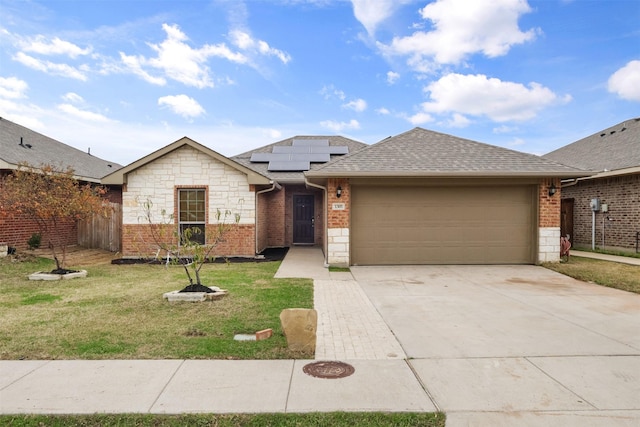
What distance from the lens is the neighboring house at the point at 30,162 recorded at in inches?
454

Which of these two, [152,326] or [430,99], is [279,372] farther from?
[430,99]

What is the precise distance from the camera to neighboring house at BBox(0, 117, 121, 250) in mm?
11539

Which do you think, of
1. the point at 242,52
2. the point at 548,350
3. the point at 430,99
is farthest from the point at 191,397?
the point at 430,99

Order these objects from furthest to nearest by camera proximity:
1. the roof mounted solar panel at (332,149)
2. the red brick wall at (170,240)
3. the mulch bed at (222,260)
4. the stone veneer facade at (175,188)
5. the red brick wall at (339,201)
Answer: the roof mounted solar panel at (332,149) < the red brick wall at (170,240) < the stone veneer facade at (175,188) < the mulch bed at (222,260) < the red brick wall at (339,201)

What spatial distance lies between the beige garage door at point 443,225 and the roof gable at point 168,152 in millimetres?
3457

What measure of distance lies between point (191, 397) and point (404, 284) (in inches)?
240

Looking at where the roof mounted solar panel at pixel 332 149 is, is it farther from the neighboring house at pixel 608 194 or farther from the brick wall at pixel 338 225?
the neighboring house at pixel 608 194

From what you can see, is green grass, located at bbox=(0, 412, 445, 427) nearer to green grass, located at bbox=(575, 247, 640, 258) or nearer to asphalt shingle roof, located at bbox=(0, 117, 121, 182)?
asphalt shingle roof, located at bbox=(0, 117, 121, 182)

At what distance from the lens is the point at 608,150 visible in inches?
616

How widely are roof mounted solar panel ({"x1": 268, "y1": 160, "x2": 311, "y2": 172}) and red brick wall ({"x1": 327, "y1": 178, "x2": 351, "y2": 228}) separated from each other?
18.2 ft

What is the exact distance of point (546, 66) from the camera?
50.5 ft

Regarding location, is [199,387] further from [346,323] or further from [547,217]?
[547,217]

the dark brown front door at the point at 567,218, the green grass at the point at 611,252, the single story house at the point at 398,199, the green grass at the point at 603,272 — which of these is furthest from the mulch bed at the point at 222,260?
the dark brown front door at the point at 567,218

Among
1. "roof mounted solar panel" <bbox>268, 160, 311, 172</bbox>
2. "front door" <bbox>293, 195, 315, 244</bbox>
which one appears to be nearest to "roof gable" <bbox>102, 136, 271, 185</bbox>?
"roof mounted solar panel" <bbox>268, 160, 311, 172</bbox>
